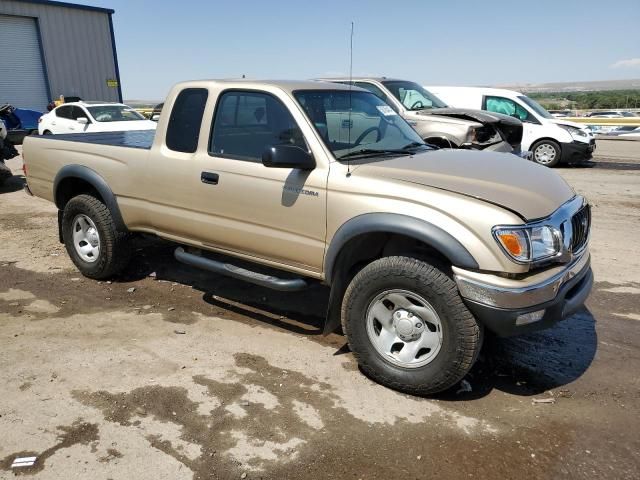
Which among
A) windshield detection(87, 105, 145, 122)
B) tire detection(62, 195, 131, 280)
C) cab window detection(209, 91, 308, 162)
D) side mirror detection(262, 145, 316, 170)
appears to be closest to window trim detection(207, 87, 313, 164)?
cab window detection(209, 91, 308, 162)

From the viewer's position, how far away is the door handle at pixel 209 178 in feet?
13.8

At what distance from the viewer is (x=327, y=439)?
9.95ft

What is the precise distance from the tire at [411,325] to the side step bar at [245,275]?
1.62 ft

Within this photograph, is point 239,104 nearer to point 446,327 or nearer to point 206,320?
point 206,320

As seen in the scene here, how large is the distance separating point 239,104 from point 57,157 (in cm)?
240

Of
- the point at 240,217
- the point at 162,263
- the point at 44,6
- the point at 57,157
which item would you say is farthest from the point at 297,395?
the point at 44,6

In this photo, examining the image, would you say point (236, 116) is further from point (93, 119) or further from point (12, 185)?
point (93, 119)

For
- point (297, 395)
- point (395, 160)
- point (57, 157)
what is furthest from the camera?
point (57, 157)

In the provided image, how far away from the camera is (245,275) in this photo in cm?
420

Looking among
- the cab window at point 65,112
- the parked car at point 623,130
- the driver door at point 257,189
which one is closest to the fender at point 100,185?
the driver door at point 257,189

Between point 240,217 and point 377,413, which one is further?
point 240,217

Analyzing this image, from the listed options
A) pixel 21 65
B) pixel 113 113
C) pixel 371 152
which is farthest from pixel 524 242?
pixel 21 65

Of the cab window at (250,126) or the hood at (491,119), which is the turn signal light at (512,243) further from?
the hood at (491,119)

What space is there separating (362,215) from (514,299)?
1049mm
